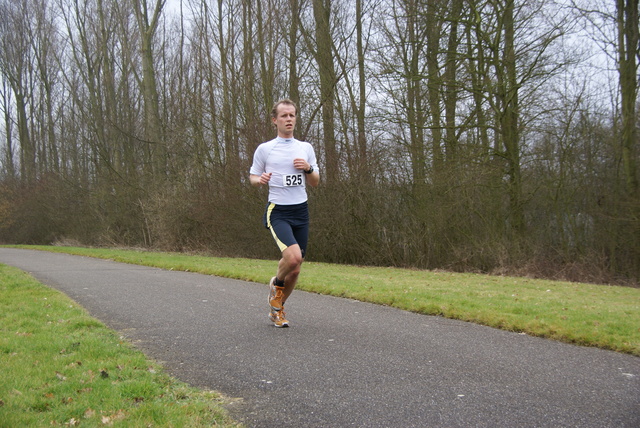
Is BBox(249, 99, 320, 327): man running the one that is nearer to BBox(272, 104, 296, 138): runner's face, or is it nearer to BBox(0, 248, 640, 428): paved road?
BBox(272, 104, 296, 138): runner's face

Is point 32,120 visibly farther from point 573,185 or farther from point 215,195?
point 573,185

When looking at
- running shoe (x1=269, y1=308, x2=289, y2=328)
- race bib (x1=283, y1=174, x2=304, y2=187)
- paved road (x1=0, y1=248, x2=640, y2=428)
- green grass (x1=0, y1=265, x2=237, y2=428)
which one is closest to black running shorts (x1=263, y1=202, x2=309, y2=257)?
race bib (x1=283, y1=174, x2=304, y2=187)

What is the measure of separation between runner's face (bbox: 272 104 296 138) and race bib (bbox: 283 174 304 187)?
1.39ft

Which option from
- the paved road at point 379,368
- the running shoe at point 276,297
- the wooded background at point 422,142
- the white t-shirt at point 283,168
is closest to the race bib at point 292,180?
the white t-shirt at point 283,168

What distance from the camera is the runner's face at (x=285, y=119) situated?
547 centimetres

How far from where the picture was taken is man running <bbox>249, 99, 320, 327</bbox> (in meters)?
5.44

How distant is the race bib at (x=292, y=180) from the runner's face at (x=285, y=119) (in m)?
0.42

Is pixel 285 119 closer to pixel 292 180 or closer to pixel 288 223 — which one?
pixel 292 180

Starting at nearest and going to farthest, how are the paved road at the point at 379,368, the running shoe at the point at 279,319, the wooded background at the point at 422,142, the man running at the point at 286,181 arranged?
the paved road at the point at 379,368
the man running at the point at 286,181
the running shoe at the point at 279,319
the wooded background at the point at 422,142

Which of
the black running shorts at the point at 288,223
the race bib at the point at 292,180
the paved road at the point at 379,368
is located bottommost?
the paved road at the point at 379,368

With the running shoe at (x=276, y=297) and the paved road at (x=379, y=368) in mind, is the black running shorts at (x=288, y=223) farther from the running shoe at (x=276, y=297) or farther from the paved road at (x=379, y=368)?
the paved road at (x=379, y=368)

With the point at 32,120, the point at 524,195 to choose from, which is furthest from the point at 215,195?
the point at 32,120

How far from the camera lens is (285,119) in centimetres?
547

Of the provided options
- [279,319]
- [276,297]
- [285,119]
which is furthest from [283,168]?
[279,319]
